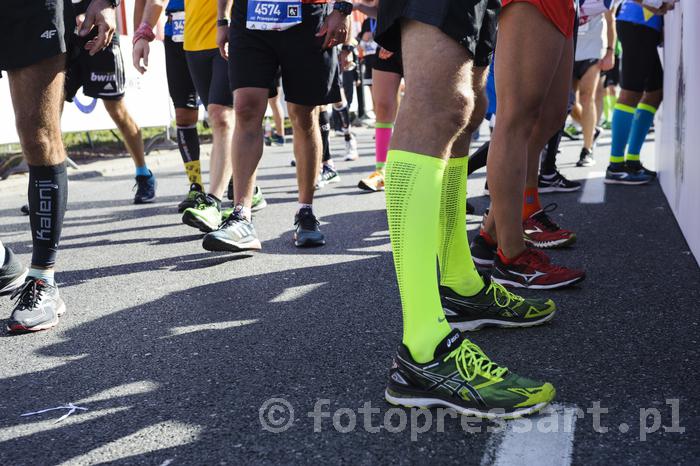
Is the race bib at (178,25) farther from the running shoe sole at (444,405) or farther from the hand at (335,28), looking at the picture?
the running shoe sole at (444,405)

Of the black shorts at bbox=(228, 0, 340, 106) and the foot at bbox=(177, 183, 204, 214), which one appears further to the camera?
the foot at bbox=(177, 183, 204, 214)

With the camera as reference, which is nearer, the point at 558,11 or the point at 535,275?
the point at 558,11

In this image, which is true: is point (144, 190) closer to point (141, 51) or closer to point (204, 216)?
point (141, 51)

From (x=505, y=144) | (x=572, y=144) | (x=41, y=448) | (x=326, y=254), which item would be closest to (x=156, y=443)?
(x=41, y=448)

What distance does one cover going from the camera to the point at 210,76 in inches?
208

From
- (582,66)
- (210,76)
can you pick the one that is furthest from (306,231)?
(582,66)

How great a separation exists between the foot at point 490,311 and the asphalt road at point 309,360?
0.05 meters

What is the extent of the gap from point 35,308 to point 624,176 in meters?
4.74

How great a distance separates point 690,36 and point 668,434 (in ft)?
9.66

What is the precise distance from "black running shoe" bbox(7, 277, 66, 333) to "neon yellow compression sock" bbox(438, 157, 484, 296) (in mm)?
1483

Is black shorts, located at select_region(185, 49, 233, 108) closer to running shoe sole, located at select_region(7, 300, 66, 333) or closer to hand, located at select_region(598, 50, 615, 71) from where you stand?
running shoe sole, located at select_region(7, 300, 66, 333)

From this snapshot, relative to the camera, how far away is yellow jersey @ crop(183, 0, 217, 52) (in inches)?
203

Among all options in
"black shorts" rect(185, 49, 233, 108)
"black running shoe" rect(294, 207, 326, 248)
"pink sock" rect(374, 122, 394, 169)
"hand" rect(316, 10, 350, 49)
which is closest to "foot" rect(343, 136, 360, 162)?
"pink sock" rect(374, 122, 394, 169)

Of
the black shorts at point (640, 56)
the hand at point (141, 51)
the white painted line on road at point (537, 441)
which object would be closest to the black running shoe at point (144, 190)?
the hand at point (141, 51)
